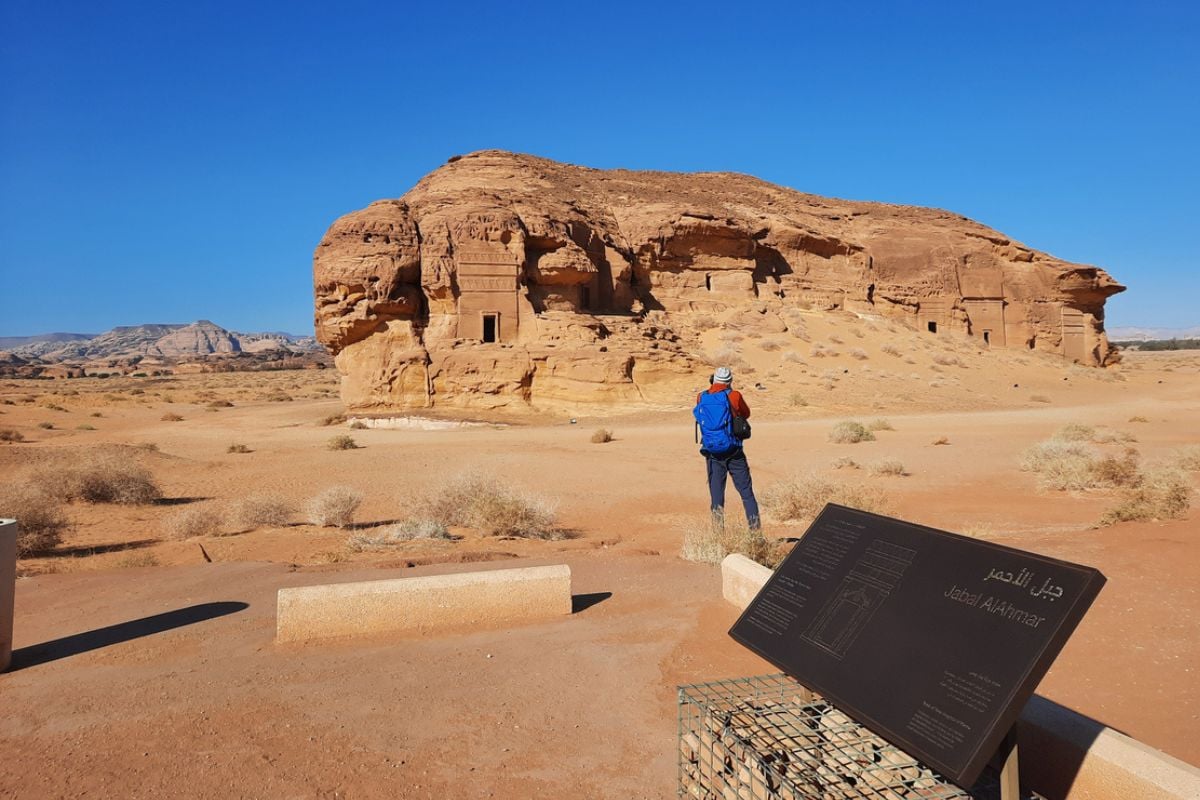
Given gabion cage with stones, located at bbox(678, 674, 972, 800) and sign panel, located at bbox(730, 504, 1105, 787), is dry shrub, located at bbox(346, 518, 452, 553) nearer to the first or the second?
gabion cage with stones, located at bbox(678, 674, 972, 800)

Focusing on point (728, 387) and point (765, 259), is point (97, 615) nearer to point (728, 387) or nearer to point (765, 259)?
point (728, 387)

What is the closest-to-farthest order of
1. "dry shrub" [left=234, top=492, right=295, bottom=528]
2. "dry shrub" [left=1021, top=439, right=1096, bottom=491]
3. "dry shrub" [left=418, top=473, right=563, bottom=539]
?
1. "dry shrub" [left=418, top=473, right=563, bottom=539]
2. "dry shrub" [left=234, top=492, right=295, bottom=528]
3. "dry shrub" [left=1021, top=439, right=1096, bottom=491]

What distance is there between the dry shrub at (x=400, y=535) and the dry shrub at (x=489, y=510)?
56 cm

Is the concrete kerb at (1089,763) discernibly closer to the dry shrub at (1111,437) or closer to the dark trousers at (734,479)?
the dark trousers at (734,479)

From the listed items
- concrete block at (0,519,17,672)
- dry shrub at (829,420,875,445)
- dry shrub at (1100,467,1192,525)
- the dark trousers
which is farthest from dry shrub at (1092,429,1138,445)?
concrete block at (0,519,17,672)

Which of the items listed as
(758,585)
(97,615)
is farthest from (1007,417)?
(97,615)

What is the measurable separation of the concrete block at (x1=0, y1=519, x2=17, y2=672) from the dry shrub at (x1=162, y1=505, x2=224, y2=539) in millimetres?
5333

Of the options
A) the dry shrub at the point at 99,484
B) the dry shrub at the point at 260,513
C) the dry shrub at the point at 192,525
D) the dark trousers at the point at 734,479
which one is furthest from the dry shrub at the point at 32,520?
the dark trousers at the point at 734,479

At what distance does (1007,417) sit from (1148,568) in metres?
19.7

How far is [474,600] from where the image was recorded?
5.62m

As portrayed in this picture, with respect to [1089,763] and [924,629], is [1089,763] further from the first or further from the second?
[924,629]

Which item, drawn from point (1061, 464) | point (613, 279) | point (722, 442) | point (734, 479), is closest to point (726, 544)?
point (734, 479)

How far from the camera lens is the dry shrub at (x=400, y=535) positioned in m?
8.68

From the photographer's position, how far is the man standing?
7.63 metres
